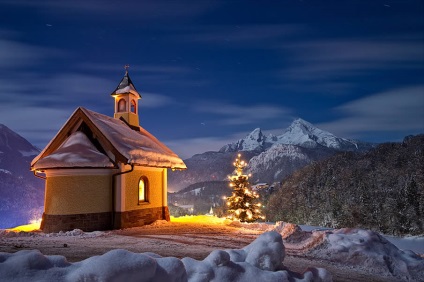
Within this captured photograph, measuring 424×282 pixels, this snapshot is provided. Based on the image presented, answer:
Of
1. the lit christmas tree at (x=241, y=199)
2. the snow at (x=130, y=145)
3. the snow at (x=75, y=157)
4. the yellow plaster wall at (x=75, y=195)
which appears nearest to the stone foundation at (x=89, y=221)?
the yellow plaster wall at (x=75, y=195)

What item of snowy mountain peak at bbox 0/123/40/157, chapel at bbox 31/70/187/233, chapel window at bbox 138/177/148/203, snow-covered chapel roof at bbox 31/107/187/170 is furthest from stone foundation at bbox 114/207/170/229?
snowy mountain peak at bbox 0/123/40/157

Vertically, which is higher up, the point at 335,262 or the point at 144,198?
the point at 144,198

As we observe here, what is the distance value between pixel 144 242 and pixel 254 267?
6.33 meters

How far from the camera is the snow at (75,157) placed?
48.1 ft

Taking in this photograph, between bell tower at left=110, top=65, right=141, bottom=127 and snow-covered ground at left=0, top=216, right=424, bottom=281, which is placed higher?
bell tower at left=110, top=65, right=141, bottom=127

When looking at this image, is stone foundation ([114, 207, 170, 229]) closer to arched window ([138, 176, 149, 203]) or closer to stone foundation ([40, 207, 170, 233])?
stone foundation ([40, 207, 170, 233])

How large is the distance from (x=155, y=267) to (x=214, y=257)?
1.46 meters

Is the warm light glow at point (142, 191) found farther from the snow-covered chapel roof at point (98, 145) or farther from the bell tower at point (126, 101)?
the bell tower at point (126, 101)

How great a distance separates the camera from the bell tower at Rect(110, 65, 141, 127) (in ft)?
67.5

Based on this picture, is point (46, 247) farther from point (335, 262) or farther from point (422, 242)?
point (422, 242)

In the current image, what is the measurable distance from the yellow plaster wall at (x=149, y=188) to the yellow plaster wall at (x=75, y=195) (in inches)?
41.9

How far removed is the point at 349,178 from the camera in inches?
1145

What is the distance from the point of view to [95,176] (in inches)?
608

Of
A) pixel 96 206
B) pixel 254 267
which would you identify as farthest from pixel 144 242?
pixel 254 267
